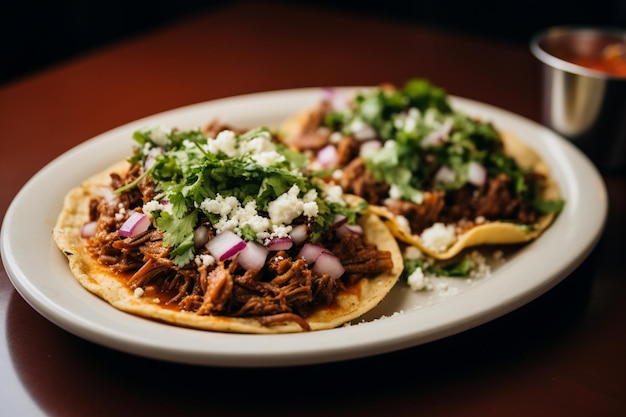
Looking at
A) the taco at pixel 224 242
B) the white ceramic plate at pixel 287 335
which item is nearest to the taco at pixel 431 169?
the white ceramic plate at pixel 287 335

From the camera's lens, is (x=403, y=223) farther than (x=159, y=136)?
Yes

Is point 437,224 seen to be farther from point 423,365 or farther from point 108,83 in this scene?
point 108,83

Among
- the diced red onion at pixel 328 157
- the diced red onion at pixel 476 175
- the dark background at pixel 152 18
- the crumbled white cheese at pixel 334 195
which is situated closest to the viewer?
the crumbled white cheese at pixel 334 195

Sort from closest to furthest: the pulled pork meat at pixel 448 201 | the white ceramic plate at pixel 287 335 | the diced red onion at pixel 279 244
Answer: the white ceramic plate at pixel 287 335 → the diced red onion at pixel 279 244 → the pulled pork meat at pixel 448 201

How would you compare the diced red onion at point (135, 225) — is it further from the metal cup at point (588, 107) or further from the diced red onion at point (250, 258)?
the metal cup at point (588, 107)

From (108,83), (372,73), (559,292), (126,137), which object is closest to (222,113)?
(126,137)

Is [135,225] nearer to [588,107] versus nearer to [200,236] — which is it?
[200,236]

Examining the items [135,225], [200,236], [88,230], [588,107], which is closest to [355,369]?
[200,236]

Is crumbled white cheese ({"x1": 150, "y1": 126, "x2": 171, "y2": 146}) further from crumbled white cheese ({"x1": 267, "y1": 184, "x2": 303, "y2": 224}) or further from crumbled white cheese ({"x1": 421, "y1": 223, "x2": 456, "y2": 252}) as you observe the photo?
crumbled white cheese ({"x1": 421, "y1": 223, "x2": 456, "y2": 252})
